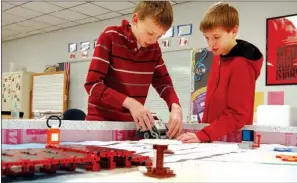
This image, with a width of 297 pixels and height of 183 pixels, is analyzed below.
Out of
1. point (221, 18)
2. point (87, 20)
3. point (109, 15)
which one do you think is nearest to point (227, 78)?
point (221, 18)

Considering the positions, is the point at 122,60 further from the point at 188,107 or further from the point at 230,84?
the point at 188,107

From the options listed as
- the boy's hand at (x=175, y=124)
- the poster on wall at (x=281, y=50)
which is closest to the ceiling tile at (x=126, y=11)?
the poster on wall at (x=281, y=50)

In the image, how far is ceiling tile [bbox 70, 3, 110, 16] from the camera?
433 cm

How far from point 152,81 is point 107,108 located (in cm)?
27

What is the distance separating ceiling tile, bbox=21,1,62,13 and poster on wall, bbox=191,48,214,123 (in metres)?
1.93

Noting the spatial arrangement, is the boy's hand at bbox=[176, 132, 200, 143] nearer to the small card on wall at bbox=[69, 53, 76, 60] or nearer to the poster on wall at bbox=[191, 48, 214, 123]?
the poster on wall at bbox=[191, 48, 214, 123]

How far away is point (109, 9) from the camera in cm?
443

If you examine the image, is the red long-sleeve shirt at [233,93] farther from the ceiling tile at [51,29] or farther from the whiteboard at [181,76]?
the ceiling tile at [51,29]

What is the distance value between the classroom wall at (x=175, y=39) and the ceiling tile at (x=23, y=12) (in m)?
0.71

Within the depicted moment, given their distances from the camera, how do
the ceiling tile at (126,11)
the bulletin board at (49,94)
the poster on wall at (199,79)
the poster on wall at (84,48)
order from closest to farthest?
1. the poster on wall at (199,79)
2. the ceiling tile at (126,11)
3. the poster on wall at (84,48)
4. the bulletin board at (49,94)

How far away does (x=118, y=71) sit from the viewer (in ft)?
4.42

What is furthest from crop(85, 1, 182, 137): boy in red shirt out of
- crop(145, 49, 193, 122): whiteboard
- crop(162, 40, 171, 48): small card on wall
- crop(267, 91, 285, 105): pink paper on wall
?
crop(162, 40, 171, 48): small card on wall

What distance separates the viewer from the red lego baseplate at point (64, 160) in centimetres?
53

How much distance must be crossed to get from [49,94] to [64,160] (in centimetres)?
498
